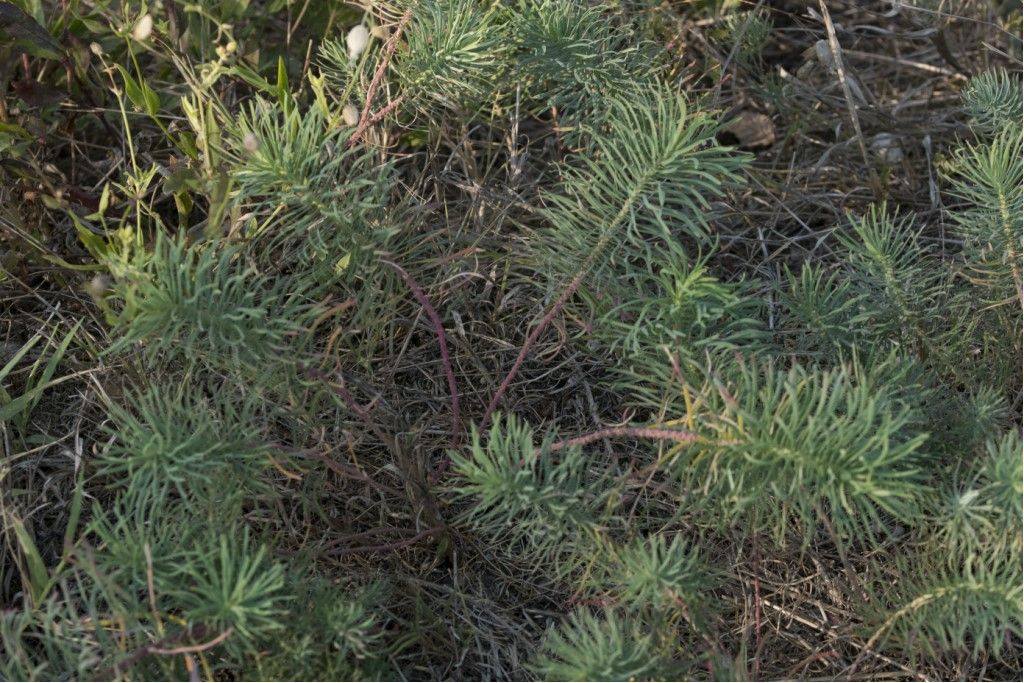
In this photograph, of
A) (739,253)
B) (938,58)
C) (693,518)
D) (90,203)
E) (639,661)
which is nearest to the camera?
(639,661)

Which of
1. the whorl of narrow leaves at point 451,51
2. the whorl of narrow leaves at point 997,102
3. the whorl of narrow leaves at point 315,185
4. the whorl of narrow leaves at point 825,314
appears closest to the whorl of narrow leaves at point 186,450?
the whorl of narrow leaves at point 315,185

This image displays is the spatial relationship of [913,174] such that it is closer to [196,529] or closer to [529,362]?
[529,362]

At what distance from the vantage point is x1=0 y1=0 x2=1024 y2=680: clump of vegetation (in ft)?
3.56

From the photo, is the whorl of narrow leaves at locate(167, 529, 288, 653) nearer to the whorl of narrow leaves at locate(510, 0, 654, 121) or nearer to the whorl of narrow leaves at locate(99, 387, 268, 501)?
the whorl of narrow leaves at locate(99, 387, 268, 501)

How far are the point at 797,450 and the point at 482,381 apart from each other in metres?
0.61

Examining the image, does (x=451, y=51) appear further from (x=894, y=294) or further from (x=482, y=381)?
(x=894, y=294)

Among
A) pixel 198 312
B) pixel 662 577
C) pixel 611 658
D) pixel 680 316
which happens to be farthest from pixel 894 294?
pixel 198 312

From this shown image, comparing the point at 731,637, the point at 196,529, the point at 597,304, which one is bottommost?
the point at 731,637

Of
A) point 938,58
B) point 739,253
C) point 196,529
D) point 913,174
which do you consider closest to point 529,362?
point 739,253

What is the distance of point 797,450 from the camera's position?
A: 1.02 m

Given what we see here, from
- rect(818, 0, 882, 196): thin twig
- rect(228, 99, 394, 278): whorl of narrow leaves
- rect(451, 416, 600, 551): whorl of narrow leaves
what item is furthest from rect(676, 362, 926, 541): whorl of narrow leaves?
rect(818, 0, 882, 196): thin twig

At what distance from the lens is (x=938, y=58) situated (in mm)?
2137

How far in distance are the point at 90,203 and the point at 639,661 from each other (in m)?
1.00

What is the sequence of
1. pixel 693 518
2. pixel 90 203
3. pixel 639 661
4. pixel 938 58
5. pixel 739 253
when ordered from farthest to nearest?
pixel 938 58
pixel 739 253
pixel 90 203
pixel 693 518
pixel 639 661
